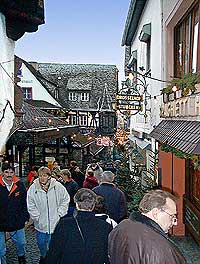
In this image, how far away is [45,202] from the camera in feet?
22.6

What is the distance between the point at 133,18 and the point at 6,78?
10.5m

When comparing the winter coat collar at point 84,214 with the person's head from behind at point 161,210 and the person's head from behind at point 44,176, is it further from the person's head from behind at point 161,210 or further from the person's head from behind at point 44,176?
the person's head from behind at point 44,176

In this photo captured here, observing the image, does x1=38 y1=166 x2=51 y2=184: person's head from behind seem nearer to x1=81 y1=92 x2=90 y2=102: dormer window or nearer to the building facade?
the building facade

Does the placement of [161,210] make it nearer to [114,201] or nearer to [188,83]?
[114,201]

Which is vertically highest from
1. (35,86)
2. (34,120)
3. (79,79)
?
(79,79)

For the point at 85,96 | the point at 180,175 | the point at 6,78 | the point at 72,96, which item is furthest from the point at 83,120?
the point at 6,78

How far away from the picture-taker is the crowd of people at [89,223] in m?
3.49

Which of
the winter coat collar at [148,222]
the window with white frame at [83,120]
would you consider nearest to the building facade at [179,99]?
the winter coat collar at [148,222]

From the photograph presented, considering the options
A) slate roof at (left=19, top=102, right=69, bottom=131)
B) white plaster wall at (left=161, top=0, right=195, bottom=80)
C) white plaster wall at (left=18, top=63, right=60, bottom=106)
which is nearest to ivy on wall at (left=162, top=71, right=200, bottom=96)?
white plaster wall at (left=161, top=0, right=195, bottom=80)

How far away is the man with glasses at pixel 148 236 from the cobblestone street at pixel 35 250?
4.22 metres

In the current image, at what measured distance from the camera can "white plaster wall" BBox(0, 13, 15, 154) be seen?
962 cm

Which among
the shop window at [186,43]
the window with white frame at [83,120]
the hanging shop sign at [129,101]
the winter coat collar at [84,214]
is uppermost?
Answer: the shop window at [186,43]

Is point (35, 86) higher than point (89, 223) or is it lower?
higher

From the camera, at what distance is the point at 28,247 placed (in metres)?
8.44
